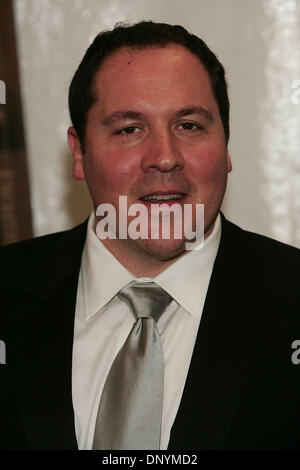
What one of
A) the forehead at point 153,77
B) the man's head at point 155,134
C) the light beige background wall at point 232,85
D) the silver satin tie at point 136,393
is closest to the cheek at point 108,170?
the man's head at point 155,134

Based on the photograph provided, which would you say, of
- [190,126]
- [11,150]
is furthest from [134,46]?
[11,150]

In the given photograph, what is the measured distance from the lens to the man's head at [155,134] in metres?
1.30

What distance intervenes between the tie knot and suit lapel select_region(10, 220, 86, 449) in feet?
0.39

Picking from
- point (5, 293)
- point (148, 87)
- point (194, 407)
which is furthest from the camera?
point (5, 293)

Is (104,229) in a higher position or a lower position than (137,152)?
lower

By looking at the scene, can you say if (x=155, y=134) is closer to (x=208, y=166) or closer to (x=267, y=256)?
(x=208, y=166)

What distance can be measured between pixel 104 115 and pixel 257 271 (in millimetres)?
415

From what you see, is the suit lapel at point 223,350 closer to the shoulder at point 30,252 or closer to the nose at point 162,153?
the nose at point 162,153

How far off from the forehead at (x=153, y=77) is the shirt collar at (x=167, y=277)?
268mm

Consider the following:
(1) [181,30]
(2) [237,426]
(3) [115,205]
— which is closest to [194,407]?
(2) [237,426]

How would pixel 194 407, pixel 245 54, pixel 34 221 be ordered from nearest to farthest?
pixel 194 407 → pixel 245 54 → pixel 34 221

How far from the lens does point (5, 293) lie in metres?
1.41

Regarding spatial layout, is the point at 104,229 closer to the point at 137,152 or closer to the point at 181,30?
the point at 137,152

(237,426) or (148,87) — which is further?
(148,87)
